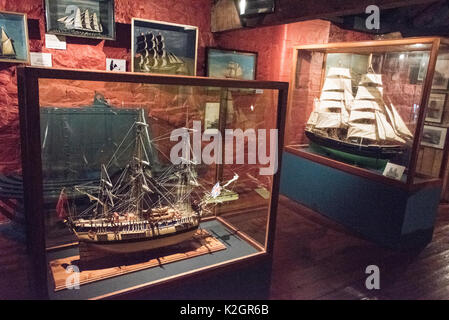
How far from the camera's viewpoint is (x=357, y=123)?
16.5 ft

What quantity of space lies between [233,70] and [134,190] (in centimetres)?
256

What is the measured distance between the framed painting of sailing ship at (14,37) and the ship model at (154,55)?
1.14 meters

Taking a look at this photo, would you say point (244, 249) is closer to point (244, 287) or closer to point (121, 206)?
point (244, 287)

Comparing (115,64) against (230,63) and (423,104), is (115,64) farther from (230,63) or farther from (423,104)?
(423,104)

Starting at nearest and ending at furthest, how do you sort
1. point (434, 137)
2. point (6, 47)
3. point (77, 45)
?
1. point (6, 47)
2. point (77, 45)
3. point (434, 137)

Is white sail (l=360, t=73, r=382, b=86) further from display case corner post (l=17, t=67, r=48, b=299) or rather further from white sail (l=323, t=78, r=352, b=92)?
display case corner post (l=17, t=67, r=48, b=299)

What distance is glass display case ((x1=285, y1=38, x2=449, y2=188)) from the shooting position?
3820 mm

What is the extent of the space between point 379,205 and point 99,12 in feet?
12.3

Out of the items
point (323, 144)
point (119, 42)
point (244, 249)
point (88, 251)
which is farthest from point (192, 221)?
point (323, 144)

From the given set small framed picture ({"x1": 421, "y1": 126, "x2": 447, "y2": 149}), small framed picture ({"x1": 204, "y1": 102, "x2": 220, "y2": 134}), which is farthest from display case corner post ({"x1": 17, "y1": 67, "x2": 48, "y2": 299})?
small framed picture ({"x1": 421, "y1": 126, "x2": 447, "y2": 149})

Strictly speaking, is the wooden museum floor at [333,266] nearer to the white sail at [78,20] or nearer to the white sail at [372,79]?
the white sail at [372,79]

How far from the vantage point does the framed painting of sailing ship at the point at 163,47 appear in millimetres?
4125

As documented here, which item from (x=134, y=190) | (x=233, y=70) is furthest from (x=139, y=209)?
(x=233, y=70)

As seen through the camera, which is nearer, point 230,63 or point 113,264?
point 113,264
